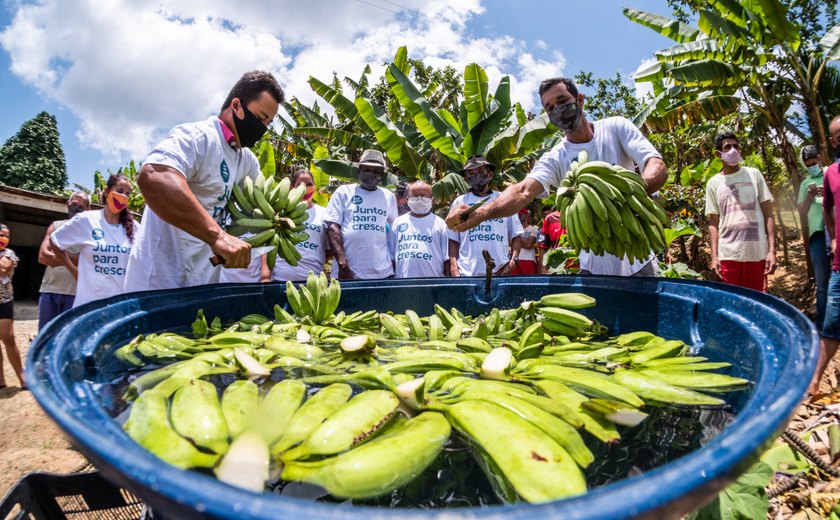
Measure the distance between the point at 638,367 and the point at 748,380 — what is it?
25 centimetres

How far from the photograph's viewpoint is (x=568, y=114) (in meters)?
2.77

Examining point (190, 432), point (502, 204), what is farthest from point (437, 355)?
point (502, 204)

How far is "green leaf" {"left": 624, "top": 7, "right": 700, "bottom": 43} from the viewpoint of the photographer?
9.14m

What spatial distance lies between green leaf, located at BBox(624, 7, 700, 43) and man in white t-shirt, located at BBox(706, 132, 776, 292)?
17.8 ft

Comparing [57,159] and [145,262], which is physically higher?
[57,159]

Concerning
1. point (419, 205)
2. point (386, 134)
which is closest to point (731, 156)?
point (419, 205)

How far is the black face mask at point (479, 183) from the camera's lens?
17.4 ft

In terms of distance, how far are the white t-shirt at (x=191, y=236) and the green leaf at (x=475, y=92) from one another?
7.76 metres

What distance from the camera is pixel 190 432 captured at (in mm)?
724

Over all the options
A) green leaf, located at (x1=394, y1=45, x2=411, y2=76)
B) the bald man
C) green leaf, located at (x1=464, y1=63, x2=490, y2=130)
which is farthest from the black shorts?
green leaf, located at (x1=394, y1=45, x2=411, y2=76)

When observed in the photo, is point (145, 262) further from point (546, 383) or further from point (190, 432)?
point (546, 383)

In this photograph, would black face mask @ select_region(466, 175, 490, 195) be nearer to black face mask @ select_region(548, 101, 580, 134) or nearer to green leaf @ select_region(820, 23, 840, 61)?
black face mask @ select_region(548, 101, 580, 134)

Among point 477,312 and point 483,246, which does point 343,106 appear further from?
point 477,312

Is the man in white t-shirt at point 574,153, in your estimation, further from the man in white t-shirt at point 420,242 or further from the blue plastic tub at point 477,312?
the man in white t-shirt at point 420,242
